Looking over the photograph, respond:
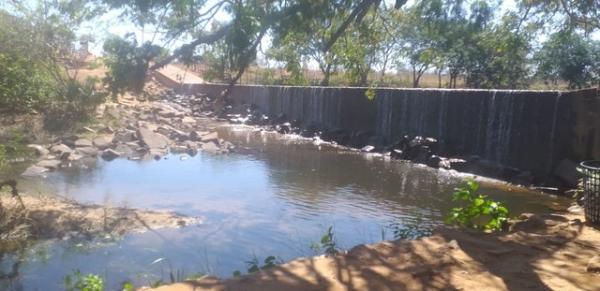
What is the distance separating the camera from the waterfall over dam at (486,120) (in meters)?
12.1

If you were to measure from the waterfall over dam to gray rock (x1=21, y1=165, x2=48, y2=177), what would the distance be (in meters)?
10.9

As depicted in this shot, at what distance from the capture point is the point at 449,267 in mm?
4418

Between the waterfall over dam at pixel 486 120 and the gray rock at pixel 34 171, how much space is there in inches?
428

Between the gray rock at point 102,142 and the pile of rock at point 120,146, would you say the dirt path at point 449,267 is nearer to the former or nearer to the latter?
the pile of rock at point 120,146

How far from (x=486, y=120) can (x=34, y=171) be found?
11.7 m

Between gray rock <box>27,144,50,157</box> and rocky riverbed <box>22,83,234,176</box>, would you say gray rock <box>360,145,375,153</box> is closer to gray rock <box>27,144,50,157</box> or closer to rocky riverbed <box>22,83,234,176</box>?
rocky riverbed <box>22,83,234,176</box>

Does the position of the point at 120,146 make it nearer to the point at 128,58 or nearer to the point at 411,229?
the point at 128,58

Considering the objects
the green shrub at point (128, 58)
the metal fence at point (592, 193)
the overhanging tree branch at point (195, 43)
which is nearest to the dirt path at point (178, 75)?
the green shrub at point (128, 58)

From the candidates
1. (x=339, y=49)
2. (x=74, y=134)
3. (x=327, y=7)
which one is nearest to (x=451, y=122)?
(x=339, y=49)

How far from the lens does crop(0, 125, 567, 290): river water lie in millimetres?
6617

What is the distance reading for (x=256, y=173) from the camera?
541 inches

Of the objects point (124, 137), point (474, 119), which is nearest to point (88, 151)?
point (124, 137)

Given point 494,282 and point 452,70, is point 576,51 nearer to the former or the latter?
point 452,70

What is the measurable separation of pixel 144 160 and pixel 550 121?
1072cm
